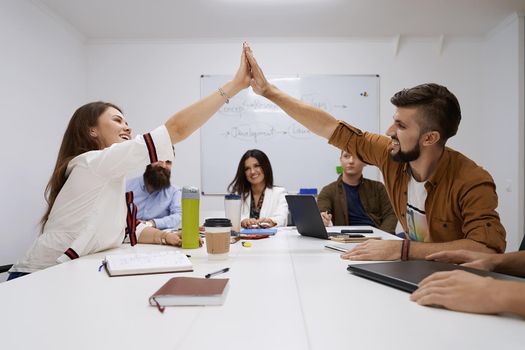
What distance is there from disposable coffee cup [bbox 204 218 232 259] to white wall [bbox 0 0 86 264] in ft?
6.82

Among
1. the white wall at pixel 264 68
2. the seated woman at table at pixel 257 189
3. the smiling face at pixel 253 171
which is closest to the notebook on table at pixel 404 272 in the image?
the seated woman at table at pixel 257 189

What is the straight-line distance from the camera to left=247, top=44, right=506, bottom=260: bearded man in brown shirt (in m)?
1.28

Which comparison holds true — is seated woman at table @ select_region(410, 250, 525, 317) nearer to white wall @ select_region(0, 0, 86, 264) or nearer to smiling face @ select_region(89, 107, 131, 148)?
smiling face @ select_region(89, 107, 131, 148)

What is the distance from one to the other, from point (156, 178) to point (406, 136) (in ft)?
6.89

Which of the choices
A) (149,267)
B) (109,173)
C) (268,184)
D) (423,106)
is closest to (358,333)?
(149,267)

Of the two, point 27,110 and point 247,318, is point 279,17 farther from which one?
point 247,318

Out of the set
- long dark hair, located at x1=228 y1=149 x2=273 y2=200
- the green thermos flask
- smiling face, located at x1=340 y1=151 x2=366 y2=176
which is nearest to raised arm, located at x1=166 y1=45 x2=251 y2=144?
the green thermos flask

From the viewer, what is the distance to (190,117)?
1572 millimetres

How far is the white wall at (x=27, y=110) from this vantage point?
2.95 m

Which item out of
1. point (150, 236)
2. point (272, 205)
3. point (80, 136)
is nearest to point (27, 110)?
point (80, 136)

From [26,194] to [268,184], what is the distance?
2038 mm

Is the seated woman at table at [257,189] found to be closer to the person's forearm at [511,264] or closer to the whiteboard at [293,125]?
the whiteboard at [293,125]

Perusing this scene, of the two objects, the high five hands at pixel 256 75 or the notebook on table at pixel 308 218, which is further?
the high five hands at pixel 256 75

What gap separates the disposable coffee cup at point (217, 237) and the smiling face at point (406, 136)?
0.84 meters
